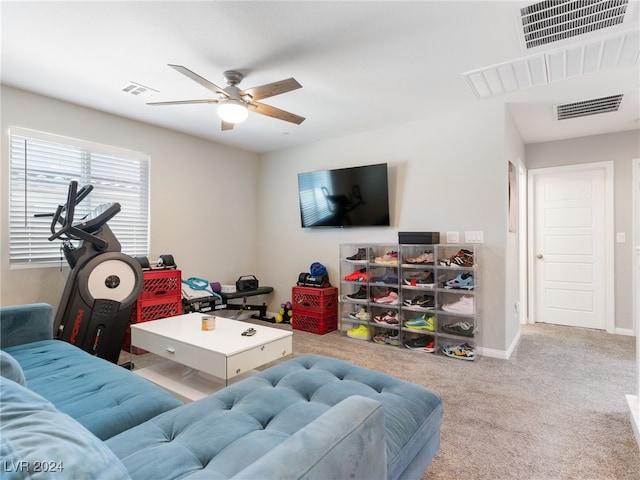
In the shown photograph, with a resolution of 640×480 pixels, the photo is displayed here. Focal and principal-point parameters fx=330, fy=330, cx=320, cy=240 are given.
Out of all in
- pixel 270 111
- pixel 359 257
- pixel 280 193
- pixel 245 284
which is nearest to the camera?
pixel 270 111

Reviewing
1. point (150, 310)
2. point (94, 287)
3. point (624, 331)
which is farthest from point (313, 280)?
point (624, 331)

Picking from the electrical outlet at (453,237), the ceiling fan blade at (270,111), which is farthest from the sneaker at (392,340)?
the ceiling fan blade at (270,111)

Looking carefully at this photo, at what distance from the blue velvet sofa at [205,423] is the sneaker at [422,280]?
6.28 feet

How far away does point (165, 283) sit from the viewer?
3.52 metres

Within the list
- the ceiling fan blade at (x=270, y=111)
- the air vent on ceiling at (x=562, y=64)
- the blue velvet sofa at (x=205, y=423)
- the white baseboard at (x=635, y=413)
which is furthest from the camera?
the ceiling fan blade at (x=270, y=111)

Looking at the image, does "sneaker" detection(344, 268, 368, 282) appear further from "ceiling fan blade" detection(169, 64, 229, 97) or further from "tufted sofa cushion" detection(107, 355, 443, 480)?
"ceiling fan blade" detection(169, 64, 229, 97)

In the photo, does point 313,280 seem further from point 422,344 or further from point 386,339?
point 422,344

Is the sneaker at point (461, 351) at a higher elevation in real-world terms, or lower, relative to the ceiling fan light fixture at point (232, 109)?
lower

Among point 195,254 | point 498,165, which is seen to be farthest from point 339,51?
point 195,254

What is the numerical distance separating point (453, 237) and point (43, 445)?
349cm

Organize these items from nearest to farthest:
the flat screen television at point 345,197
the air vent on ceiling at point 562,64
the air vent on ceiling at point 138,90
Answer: the air vent on ceiling at point 562,64 < the air vent on ceiling at point 138,90 < the flat screen television at point 345,197

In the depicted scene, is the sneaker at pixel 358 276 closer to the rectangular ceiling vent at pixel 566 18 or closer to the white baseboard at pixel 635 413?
the white baseboard at pixel 635 413

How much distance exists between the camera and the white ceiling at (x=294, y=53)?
6.49ft

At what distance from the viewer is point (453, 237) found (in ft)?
11.4
